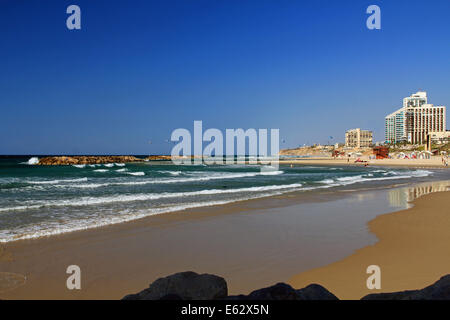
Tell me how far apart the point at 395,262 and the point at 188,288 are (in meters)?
4.82

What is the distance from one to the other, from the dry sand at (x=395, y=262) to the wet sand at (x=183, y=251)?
240mm

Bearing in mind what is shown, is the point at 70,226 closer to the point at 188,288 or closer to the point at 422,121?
the point at 188,288

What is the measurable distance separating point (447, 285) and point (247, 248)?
477cm

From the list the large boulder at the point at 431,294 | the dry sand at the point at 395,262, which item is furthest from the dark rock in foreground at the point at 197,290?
the dry sand at the point at 395,262

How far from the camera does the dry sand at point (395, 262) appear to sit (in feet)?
16.6

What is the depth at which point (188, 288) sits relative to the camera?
3.40 meters

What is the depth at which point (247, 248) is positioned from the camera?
7516 millimetres

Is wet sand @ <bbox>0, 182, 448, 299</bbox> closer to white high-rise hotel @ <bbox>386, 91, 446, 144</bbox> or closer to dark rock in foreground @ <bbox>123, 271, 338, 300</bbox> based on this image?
dark rock in foreground @ <bbox>123, 271, 338, 300</bbox>

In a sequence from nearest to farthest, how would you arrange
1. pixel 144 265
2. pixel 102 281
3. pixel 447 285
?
1. pixel 447 285
2. pixel 102 281
3. pixel 144 265

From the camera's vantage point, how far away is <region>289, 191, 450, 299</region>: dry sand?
16.6 feet

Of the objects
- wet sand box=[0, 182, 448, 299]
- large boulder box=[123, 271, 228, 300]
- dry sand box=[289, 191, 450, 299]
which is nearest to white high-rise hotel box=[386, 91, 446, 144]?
dry sand box=[289, 191, 450, 299]
